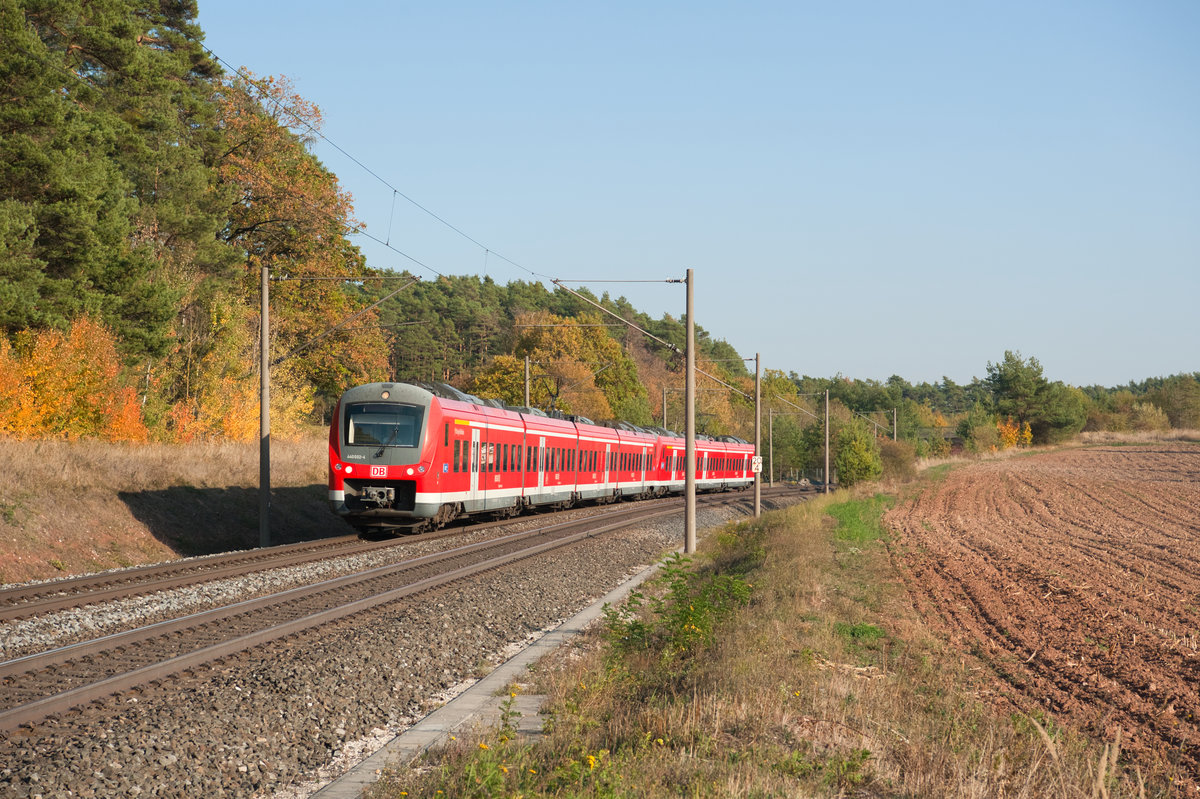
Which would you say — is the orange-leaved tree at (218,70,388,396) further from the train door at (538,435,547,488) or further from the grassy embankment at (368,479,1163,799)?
the grassy embankment at (368,479,1163,799)

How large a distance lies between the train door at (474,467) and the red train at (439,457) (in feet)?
0.10

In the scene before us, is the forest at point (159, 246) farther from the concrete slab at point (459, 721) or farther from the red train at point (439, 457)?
the concrete slab at point (459, 721)

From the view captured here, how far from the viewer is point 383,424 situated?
22672 millimetres

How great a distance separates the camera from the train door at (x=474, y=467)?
84.5 ft

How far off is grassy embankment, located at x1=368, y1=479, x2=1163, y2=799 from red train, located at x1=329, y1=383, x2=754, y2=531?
1002 cm

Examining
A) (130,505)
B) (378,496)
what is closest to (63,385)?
(130,505)

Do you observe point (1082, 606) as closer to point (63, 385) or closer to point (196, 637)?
point (196, 637)

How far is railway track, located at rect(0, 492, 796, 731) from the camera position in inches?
326

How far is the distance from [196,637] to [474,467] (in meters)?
15.2

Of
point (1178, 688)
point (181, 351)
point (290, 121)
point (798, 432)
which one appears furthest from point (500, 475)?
point (798, 432)

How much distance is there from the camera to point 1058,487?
5878 centimetres

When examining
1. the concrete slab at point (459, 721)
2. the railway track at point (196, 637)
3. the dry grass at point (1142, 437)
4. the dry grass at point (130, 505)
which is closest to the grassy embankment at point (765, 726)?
the concrete slab at point (459, 721)

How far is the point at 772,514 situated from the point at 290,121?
3020 centimetres

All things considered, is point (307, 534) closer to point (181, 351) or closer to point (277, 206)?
point (181, 351)
